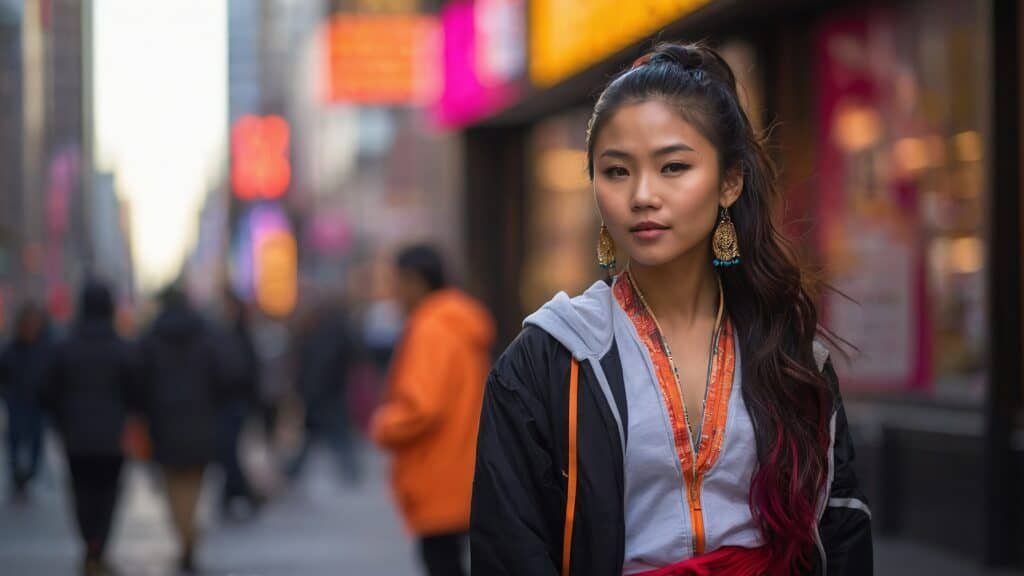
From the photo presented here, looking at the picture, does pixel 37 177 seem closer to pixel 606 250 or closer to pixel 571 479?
pixel 606 250

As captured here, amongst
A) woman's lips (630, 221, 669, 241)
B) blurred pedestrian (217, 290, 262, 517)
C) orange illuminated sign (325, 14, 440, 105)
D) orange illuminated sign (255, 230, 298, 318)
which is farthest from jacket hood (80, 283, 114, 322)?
orange illuminated sign (255, 230, 298, 318)

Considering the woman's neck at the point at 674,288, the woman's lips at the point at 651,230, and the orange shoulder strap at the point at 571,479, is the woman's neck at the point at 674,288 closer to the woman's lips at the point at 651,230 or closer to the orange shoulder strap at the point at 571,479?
the woman's lips at the point at 651,230

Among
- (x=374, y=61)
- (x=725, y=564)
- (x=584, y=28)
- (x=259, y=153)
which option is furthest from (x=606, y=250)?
(x=259, y=153)

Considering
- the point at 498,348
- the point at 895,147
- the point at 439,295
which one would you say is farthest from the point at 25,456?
the point at 439,295

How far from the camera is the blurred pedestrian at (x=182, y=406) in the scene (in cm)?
1124

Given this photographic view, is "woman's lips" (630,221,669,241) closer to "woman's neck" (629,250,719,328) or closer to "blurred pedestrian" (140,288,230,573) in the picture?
"woman's neck" (629,250,719,328)

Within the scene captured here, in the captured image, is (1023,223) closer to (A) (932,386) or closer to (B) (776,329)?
(A) (932,386)

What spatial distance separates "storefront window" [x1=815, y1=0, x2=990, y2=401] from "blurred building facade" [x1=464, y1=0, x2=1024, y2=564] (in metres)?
0.01

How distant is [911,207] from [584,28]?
3763 mm

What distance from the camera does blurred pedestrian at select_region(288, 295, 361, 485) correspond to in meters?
18.1

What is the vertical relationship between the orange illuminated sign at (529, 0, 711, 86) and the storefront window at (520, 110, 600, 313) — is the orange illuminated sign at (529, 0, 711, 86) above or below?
above

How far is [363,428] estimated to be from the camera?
24.6 meters

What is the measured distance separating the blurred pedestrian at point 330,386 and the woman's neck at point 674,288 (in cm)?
1470

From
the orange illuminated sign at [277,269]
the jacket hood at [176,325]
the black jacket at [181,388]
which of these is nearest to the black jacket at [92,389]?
the black jacket at [181,388]
